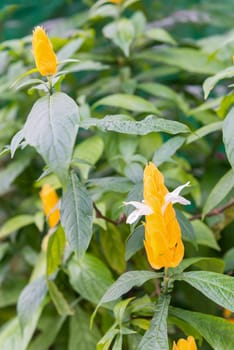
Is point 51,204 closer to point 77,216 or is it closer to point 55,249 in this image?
point 55,249

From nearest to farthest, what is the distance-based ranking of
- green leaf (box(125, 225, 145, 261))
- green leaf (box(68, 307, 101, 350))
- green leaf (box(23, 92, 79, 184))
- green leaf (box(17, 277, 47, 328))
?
green leaf (box(23, 92, 79, 184)), green leaf (box(125, 225, 145, 261)), green leaf (box(17, 277, 47, 328)), green leaf (box(68, 307, 101, 350))

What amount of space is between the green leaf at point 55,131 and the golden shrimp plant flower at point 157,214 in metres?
0.09

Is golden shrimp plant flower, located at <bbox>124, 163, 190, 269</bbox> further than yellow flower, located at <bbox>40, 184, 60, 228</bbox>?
No

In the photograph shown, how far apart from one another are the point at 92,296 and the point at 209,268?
0.57 ft

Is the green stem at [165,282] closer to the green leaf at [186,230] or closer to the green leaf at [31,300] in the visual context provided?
the green leaf at [186,230]

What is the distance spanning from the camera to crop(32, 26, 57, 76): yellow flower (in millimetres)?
751

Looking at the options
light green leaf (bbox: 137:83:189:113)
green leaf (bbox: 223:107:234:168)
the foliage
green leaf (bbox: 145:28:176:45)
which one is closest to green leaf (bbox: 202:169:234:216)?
the foliage

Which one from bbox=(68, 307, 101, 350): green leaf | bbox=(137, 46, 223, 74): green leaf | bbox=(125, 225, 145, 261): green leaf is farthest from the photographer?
bbox=(137, 46, 223, 74): green leaf

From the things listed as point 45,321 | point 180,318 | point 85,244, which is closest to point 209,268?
point 180,318

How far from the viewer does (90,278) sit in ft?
3.10

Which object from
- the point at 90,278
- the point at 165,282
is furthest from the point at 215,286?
the point at 90,278

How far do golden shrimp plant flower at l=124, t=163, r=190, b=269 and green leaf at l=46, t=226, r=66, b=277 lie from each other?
0.80 feet

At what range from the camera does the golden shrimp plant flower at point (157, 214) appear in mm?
679

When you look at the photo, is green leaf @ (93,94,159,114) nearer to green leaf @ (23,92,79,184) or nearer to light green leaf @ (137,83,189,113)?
light green leaf @ (137,83,189,113)
